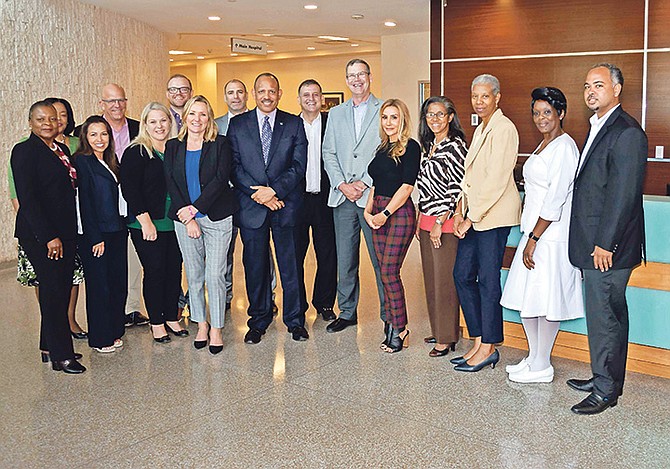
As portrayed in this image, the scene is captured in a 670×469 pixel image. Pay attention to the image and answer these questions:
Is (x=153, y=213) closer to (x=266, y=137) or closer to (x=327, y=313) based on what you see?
(x=266, y=137)

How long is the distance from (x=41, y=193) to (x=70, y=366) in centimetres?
120

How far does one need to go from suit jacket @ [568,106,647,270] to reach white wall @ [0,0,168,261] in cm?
744

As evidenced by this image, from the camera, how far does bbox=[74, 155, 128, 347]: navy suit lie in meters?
5.16

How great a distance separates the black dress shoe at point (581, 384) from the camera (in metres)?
4.54

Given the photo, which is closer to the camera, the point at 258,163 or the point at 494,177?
the point at 494,177

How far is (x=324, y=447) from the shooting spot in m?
3.77

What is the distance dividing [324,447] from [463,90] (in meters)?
7.10

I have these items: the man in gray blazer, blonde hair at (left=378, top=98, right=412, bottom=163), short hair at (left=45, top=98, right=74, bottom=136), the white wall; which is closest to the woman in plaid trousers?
blonde hair at (left=378, top=98, right=412, bottom=163)

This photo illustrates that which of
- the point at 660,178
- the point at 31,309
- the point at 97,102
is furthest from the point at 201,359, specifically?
the point at 97,102

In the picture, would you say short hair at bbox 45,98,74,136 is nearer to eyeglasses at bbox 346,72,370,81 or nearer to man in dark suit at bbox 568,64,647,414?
eyeglasses at bbox 346,72,370,81

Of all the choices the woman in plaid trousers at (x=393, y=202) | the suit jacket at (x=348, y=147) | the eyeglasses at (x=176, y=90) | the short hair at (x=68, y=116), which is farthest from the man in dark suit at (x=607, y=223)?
the short hair at (x=68, y=116)

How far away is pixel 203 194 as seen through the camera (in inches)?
207

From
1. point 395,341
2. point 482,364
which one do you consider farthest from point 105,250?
point 482,364

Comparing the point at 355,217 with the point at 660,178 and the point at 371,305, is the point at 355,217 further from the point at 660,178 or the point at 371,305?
the point at 660,178
